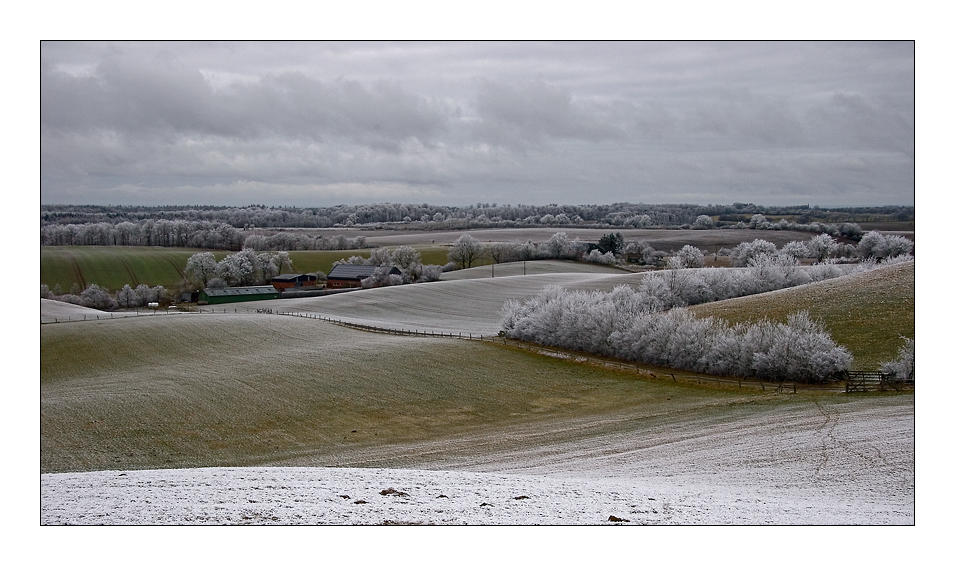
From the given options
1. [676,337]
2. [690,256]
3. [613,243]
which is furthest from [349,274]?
[676,337]

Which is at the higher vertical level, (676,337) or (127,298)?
(127,298)

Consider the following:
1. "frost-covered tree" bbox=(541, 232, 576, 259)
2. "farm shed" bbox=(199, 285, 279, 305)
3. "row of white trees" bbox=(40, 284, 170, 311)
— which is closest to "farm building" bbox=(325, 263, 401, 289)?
"farm shed" bbox=(199, 285, 279, 305)

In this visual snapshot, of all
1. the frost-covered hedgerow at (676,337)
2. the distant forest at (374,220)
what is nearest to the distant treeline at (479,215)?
the distant forest at (374,220)

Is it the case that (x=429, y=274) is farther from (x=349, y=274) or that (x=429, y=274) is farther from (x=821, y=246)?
(x=821, y=246)

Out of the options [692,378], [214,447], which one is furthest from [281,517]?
[692,378]

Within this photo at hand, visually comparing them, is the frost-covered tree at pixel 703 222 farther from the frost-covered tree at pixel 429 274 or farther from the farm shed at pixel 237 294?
the farm shed at pixel 237 294

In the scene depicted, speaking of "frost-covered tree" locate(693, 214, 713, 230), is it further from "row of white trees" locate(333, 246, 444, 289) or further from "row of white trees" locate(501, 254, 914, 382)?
"row of white trees" locate(333, 246, 444, 289)
